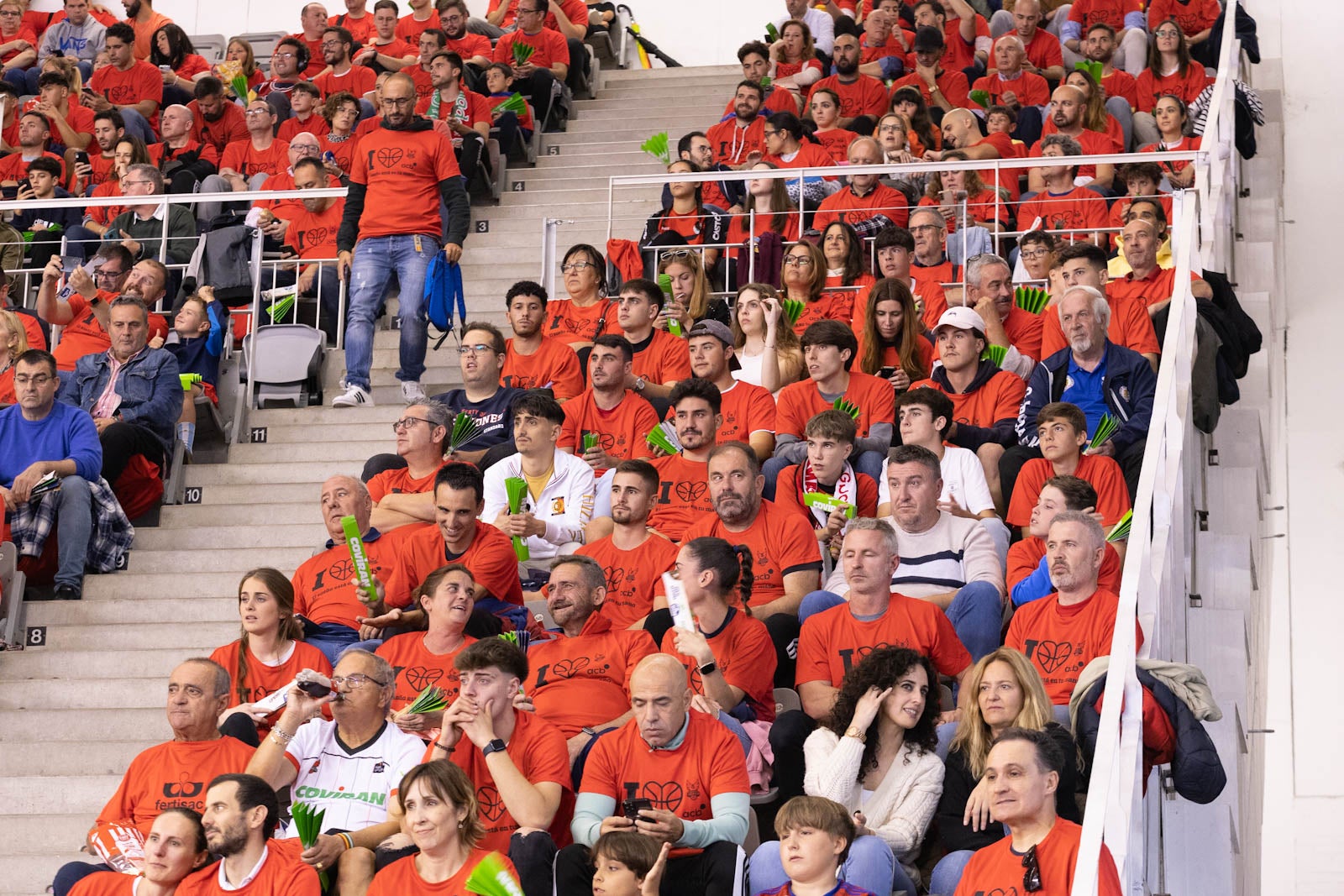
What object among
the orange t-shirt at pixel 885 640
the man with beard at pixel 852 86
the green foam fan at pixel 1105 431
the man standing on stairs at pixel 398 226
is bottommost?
the orange t-shirt at pixel 885 640

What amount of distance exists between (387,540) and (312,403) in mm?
2338

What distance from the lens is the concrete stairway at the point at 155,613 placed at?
5.88 m

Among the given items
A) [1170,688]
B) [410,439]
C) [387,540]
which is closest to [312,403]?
[410,439]

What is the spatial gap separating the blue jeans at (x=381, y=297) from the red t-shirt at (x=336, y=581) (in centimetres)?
184

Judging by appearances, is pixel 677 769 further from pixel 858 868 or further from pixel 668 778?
pixel 858 868

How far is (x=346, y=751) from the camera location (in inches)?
207

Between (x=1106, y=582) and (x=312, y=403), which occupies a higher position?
(x=312, y=403)

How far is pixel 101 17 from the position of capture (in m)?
13.1

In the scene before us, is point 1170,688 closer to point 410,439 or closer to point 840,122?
point 410,439

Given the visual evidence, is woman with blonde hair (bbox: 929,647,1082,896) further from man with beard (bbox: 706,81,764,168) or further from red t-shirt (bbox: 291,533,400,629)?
man with beard (bbox: 706,81,764,168)

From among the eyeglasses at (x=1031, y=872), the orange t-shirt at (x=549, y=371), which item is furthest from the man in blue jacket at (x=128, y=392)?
the eyeglasses at (x=1031, y=872)

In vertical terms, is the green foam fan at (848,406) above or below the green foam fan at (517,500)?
above

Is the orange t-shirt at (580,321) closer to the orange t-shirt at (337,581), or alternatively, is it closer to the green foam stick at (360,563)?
the orange t-shirt at (337,581)

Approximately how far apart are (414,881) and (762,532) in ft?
6.10
